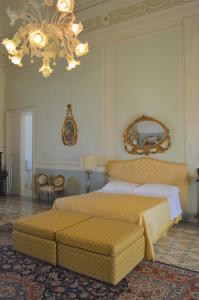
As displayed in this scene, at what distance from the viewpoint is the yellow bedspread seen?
3.10m

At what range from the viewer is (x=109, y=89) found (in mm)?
5516

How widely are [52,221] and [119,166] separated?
2.41m

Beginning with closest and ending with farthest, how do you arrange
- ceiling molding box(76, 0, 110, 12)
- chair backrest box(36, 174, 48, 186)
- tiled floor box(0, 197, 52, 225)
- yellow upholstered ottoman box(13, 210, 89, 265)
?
yellow upholstered ottoman box(13, 210, 89, 265)
tiled floor box(0, 197, 52, 225)
ceiling molding box(76, 0, 110, 12)
chair backrest box(36, 174, 48, 186)

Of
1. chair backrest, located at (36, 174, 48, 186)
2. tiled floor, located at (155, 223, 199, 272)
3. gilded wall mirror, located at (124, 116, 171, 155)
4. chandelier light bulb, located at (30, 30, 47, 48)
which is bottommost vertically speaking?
tiled floor, located at (155, 223, 199, 272)

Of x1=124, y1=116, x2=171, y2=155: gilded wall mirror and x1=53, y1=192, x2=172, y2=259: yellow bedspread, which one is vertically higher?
x1=124, y1=116, x2=171, y2=155: gilded wall mirror

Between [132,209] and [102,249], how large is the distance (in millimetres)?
934

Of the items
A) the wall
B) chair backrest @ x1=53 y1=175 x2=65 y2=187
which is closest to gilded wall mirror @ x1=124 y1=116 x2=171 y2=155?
the wall

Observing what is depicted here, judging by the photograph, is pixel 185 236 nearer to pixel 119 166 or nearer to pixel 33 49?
pixel 119 166

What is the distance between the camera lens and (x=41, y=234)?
9.39ft

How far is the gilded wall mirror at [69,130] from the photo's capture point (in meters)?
6.02

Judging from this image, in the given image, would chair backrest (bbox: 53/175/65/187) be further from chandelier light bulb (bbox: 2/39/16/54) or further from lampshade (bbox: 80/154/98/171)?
chandelier light bulb (bbox: 2/39/16/54)

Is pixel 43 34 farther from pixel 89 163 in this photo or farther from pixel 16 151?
pixel 16 151

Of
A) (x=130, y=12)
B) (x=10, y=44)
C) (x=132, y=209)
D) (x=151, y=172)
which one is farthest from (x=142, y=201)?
(x=130, y=12)

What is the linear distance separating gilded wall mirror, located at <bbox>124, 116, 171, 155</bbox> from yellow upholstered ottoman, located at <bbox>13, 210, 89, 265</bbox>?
7.25 ft
